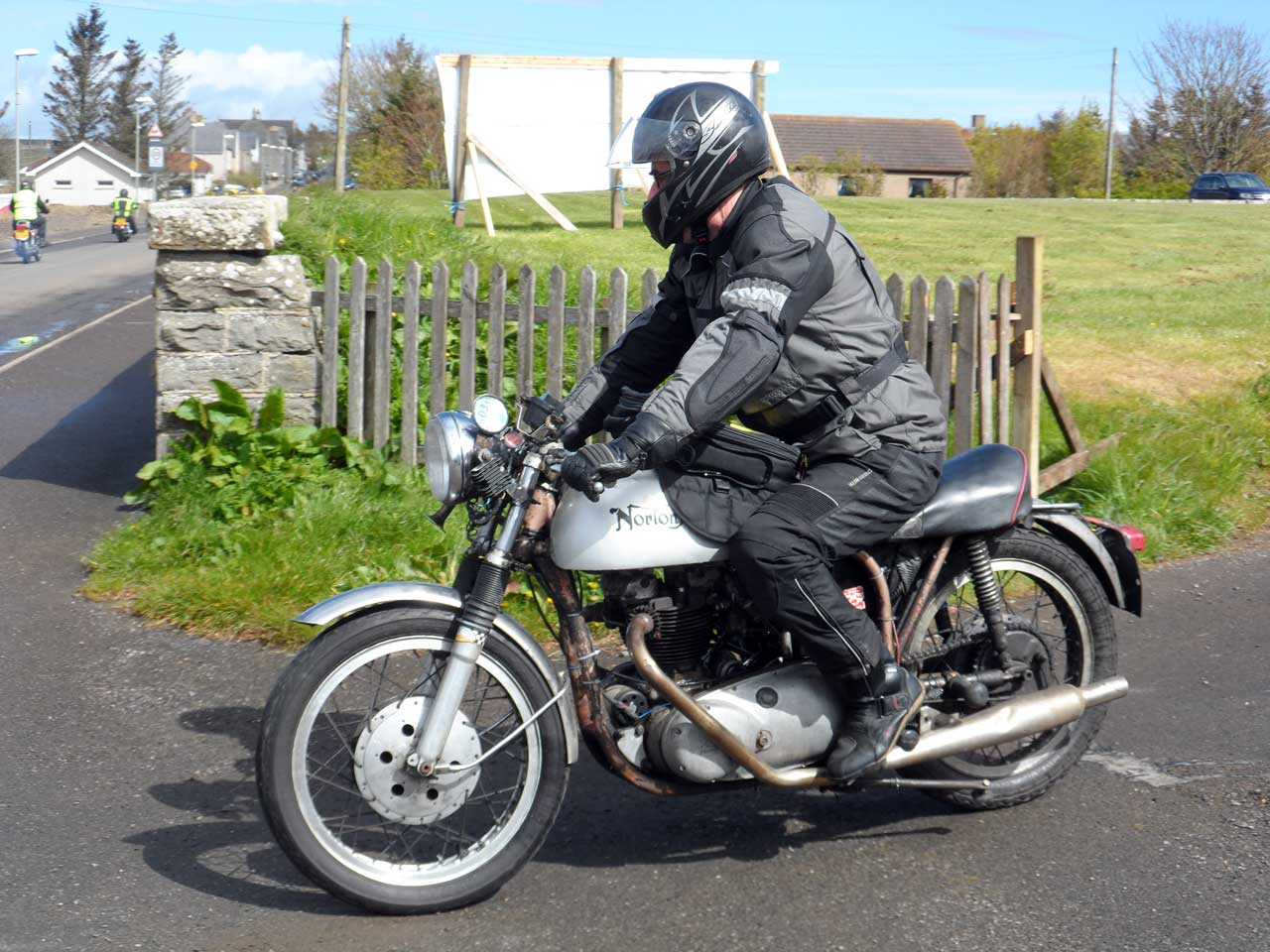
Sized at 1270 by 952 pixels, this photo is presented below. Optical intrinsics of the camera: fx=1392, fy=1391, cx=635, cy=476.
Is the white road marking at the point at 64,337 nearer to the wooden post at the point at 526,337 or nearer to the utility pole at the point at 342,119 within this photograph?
the wooden post at the point at 526,337

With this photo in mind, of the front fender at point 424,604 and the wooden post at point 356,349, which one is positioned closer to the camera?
the front fender at point 424,604

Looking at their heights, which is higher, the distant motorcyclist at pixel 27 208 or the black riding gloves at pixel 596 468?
the distant motorcyclist at pixel 27 208

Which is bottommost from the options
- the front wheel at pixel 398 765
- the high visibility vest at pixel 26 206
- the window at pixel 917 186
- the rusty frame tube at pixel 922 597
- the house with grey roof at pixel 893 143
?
the front wheel at pixel 398 765

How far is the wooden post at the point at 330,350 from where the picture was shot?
24.8 feet

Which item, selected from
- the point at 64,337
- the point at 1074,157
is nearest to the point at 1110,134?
the point at 1074,157

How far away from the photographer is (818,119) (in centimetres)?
7831

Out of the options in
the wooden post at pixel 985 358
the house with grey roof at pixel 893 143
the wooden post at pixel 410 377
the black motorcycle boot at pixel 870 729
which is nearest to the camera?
the black motorcycle boot at pixel 870 729

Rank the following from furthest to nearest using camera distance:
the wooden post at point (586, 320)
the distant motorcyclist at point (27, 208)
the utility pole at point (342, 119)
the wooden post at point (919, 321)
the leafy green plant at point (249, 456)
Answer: the utility pole at point (342, 119)
the distant motorcyclist at point (27, 208)
the wooden post at point (586, 320)
the wooden post at point (919, 321)
the leafy green plant at point (249, 456)

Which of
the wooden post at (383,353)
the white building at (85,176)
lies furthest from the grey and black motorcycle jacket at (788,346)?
the white building at (85,176)

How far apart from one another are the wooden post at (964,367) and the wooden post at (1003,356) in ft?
0.53

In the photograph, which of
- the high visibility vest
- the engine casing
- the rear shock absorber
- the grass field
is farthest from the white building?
the engine casing

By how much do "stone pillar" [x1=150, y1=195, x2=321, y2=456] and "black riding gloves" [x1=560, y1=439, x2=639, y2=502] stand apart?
14.9 ft

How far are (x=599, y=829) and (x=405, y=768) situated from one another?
30.8 inches

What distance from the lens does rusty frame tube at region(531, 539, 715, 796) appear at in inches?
144
